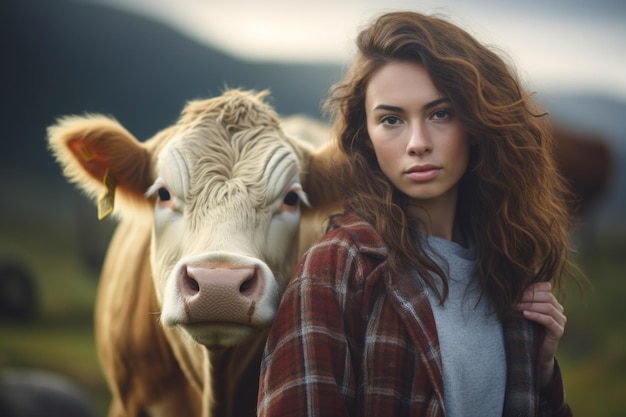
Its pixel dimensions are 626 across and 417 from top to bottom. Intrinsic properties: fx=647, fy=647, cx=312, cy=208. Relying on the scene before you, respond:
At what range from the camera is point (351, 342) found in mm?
1972

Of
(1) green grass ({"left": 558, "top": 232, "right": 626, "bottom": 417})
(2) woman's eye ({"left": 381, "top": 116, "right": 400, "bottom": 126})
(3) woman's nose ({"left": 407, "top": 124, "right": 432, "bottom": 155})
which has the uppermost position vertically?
(2) woman's eye ({"left": 381, "top": 116, "right": 400, "bottom": 126})

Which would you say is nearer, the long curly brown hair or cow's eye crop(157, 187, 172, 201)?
the long curly brown hair

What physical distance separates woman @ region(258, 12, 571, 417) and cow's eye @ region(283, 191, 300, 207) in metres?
0.46

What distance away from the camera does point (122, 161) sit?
2.92m

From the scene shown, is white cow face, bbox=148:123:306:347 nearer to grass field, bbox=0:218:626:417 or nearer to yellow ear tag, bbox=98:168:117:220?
yellow ear tag, bbox=98:168:117:220

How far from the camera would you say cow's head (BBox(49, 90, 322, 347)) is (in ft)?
7.13

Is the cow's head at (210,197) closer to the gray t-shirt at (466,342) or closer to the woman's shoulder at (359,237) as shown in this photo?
the woman's shoulder at (359,237)

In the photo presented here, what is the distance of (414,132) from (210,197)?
0.88m

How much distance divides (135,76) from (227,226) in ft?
44.2

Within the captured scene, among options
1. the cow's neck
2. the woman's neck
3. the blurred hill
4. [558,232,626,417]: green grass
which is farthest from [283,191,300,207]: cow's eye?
the blurred hill

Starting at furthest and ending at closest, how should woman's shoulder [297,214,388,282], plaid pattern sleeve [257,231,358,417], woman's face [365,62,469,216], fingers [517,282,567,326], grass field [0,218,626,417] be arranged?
grass field [0,218,626,417], fingers [517,282,567,326], woman's face [365,62,469,216], woman's shoulder [297,214,388,282], plaid pattern sleeve [257,231,358,417]

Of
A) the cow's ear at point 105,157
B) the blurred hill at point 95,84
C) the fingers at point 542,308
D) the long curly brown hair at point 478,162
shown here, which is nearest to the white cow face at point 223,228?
the cow's ear at point 105,157

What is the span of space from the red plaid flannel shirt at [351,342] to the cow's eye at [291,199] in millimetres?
683

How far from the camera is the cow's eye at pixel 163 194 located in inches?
107
